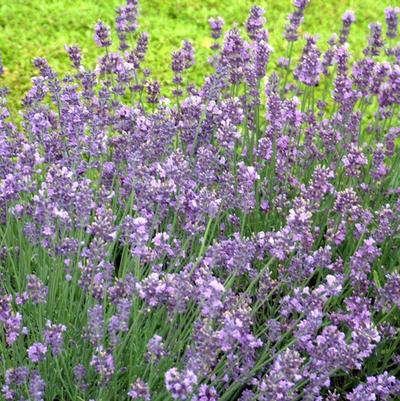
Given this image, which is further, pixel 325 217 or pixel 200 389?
pixel 325 217

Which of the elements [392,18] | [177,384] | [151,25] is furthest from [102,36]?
[151,25]

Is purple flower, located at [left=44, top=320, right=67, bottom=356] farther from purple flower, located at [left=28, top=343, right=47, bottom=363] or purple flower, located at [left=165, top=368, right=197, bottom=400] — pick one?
purple flower, located at [left=165, top=368, right=197, bottom=400]

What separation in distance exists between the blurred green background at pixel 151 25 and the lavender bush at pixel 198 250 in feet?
8.36

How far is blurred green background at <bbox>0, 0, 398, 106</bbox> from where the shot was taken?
6.16m

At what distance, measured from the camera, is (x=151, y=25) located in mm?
6820

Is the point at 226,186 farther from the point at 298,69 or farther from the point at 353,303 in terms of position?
the point at 298,69

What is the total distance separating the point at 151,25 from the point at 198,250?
4.43 m

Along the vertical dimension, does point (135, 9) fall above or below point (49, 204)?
above

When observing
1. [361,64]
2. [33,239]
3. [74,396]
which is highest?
[361,64]

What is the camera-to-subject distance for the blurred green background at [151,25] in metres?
6.16

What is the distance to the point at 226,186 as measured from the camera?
100 inches

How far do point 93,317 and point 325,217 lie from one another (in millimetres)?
1543

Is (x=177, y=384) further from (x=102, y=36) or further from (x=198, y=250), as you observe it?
(x=102, y=36)

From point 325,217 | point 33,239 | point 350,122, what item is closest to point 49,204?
point 33,239
